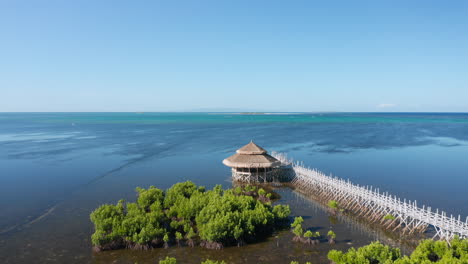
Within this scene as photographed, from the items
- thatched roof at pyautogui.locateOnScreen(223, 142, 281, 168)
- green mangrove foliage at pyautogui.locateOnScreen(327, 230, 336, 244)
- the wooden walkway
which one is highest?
thatched roof at pyautogui.locateOnScreen(223, 142, 281, 168)

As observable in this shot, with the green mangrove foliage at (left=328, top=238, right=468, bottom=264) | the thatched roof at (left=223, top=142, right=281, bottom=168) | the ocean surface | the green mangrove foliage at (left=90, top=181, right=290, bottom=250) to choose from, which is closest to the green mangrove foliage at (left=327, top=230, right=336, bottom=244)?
the ocean surface

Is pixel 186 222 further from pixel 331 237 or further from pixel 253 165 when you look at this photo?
pixel 253 165

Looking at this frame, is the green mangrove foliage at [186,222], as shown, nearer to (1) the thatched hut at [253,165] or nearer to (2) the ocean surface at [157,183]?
(2) the ocean surface at [157,183]

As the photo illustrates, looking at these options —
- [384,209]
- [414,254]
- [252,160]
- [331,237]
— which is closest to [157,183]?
[252,160]

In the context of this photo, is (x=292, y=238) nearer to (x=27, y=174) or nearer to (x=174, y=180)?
(x=174, y=180)

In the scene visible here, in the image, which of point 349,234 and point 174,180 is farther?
point 174,180

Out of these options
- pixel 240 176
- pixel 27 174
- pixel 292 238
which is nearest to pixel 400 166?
pixel 240 176

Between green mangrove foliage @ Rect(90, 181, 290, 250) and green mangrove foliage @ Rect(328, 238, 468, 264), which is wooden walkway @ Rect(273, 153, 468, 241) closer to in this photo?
green mangrove foliage @ Rect(328, 238, 468, 264)
